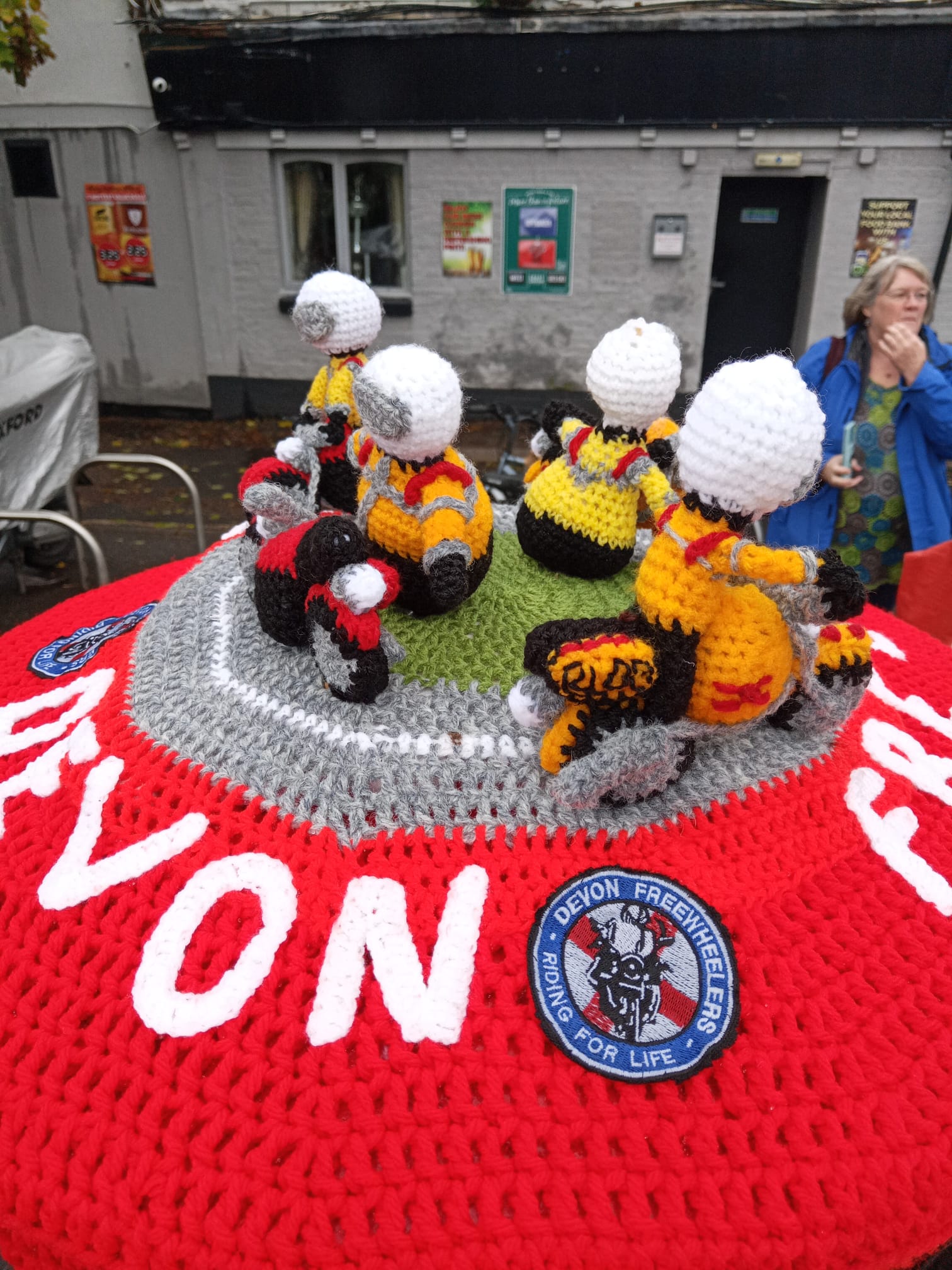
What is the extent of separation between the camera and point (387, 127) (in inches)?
253

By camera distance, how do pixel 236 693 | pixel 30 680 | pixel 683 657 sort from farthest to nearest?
pixel 30 680 < pixel 236 693 < pixel 683 657

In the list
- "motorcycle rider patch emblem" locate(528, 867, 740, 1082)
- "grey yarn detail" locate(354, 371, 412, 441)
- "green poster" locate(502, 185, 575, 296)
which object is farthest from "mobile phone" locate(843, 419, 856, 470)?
"green poster" locate(502, 185, 575, 296)

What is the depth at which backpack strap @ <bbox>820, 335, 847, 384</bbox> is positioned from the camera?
251 centimetres

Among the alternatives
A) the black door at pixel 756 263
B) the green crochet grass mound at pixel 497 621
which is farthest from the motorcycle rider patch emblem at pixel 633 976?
the black door at pixel 756 263

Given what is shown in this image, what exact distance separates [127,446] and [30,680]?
19.5ft

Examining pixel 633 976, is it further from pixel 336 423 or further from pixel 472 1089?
pixel 336 423

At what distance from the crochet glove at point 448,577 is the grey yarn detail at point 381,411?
0.21 meters

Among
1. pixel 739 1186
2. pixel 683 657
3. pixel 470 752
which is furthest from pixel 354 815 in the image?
pixel 739 1186

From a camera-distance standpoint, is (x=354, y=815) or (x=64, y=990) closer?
(x=64, y=990)

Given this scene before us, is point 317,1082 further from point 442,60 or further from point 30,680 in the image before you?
point 442,60

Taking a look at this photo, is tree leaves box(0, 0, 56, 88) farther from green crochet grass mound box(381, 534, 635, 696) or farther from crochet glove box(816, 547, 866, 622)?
crochet glove box(816, 547, 866, 622)

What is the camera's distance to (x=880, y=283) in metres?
2.45

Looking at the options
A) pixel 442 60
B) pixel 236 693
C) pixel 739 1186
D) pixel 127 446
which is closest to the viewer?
pixel 739 1186

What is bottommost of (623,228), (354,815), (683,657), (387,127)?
(354,815)
